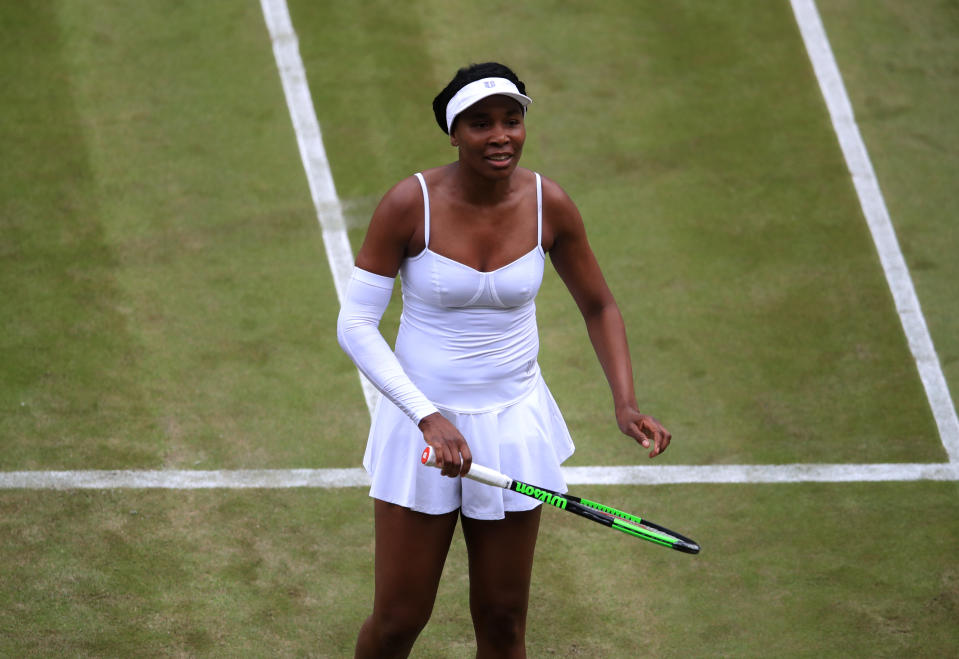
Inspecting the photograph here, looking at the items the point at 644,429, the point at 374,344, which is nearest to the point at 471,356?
the point at 374,344

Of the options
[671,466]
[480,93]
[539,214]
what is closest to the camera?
[480,93]

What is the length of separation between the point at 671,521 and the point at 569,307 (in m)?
1.83

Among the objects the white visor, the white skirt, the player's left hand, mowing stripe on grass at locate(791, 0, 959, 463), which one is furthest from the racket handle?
mowing stripe on grass at locate(791, 0, 959, 463)

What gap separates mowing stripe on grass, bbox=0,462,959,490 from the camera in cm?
626

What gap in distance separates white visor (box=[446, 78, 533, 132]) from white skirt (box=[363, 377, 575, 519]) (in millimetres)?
1018

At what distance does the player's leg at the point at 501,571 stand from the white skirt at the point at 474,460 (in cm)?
8

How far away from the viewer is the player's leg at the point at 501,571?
4.47 m

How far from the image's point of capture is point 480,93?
13.5 feet

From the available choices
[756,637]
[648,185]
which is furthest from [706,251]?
[756,637]

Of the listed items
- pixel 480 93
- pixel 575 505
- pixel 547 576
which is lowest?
pixel 547 576

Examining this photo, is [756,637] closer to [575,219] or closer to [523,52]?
[575,219]

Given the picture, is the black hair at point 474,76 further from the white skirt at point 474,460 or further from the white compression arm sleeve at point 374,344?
the white skirt at point 474,460

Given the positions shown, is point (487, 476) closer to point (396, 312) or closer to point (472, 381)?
point (472, 381)

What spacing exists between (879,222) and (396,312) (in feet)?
10.5
